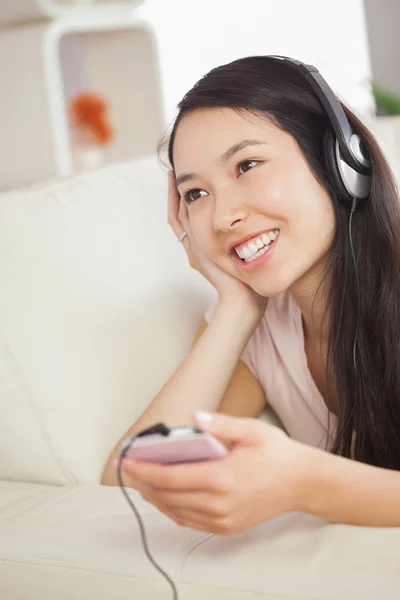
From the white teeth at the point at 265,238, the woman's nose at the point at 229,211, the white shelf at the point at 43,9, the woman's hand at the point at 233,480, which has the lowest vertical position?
the woman's hand at the point at 233,480

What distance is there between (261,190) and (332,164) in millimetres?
99

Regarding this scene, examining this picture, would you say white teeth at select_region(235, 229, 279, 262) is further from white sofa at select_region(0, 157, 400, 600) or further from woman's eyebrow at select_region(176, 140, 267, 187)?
white sofa at select_region(0, 157, 400, 600)

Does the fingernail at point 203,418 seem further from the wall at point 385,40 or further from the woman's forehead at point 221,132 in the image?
the wall at point 385,40

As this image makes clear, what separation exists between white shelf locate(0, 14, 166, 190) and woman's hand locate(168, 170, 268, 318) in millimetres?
1018

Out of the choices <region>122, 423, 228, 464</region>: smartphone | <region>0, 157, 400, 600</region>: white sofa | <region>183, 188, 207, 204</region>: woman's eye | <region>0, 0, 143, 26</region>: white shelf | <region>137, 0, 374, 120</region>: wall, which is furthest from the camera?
<region>137, 0, 374, 120</region>: wall

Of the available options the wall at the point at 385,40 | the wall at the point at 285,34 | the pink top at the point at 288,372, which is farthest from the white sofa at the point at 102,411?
the wall at the point at 385,40

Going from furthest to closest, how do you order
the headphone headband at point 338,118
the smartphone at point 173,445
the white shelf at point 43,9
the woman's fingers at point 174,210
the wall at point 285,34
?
1. the wall at point 285,34
2. the white shelf at point 43,9
3. the woman's fingers at point 174,210
4. the headphone headband at point 338,118
5. the smartphone at point 173,445

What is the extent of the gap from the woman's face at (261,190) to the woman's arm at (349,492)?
1.17 feet

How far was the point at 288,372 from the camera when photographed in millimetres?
1399

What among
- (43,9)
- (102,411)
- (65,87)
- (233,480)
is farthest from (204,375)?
(65,87)

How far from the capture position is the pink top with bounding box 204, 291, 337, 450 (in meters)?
1.39

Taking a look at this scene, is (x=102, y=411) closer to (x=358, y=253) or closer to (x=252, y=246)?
(x=252, y=246)

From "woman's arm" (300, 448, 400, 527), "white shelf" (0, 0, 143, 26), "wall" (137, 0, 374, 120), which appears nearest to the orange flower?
"white shelf" (0, 0, 143, 26)

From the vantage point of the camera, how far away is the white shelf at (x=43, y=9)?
2.51 metres
